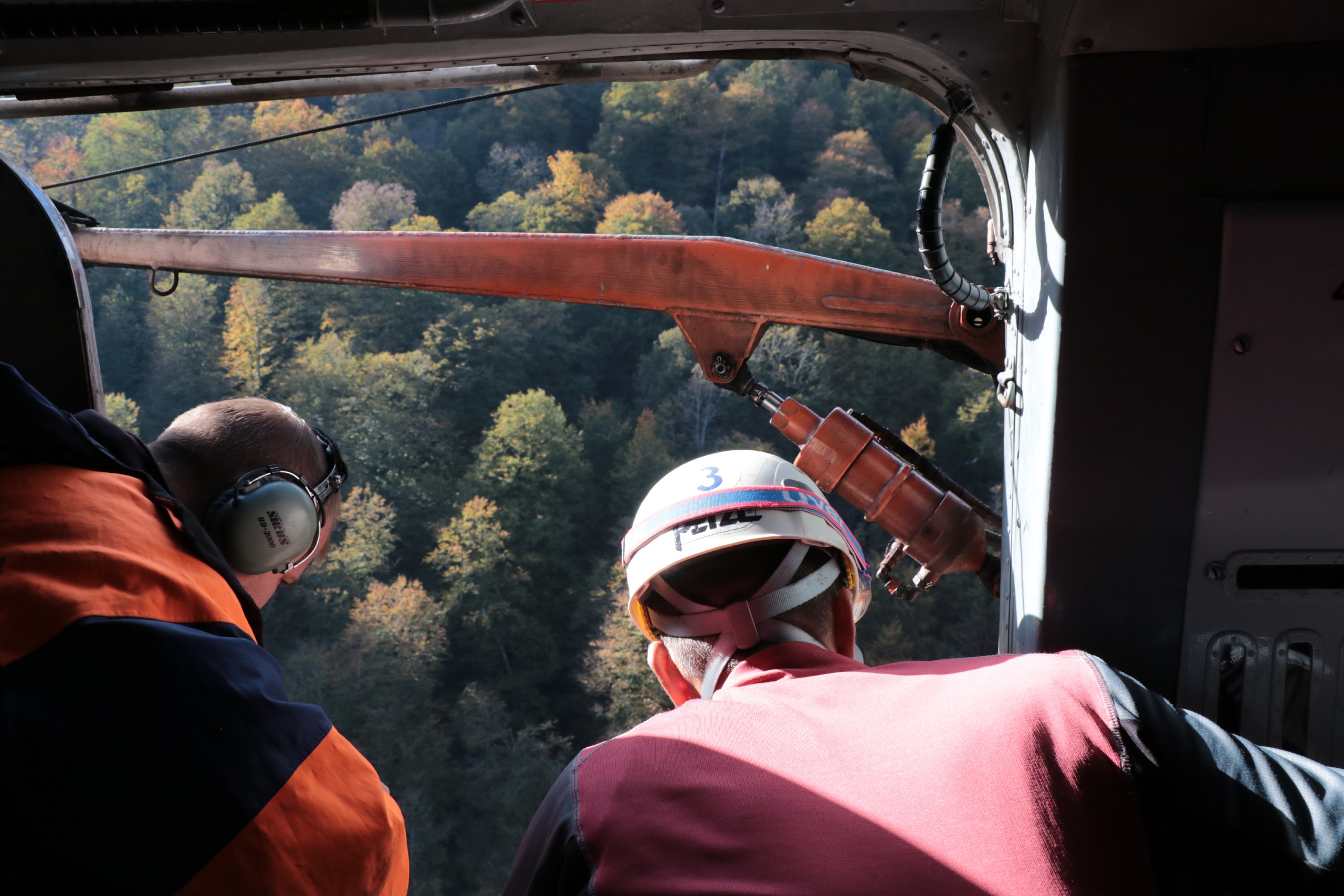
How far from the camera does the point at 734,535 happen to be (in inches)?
75.7

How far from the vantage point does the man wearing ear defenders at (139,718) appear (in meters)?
1.20

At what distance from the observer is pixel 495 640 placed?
118ft

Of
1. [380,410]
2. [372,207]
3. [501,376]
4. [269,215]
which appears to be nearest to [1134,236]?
[380,410]

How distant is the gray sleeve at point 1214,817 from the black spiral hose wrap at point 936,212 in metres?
1.14

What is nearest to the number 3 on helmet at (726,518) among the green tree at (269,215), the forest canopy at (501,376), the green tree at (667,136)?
the forest canopy at (501,376)

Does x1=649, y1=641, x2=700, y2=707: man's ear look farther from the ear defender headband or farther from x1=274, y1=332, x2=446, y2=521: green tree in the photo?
x1=274, y1=332, x2=446, y2=521: green tree


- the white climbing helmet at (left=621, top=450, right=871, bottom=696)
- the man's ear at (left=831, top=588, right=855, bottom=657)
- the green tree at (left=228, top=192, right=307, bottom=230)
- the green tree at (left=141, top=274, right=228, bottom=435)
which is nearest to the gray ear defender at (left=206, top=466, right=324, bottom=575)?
the white climbing helmet at (left=621, top=450, right=871, bottom=696)

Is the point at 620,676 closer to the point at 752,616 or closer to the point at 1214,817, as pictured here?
the point at 752,616

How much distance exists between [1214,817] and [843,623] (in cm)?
79

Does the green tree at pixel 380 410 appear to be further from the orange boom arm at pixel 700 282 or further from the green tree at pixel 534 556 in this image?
the orange boom arm at pixel 700 282

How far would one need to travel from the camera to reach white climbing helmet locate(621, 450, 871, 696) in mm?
1836

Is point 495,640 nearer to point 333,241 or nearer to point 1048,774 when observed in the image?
point 333,241

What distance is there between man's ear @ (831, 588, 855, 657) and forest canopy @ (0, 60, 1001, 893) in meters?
29.4

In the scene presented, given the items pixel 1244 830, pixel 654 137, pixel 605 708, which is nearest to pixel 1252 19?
pixel 1244 830
